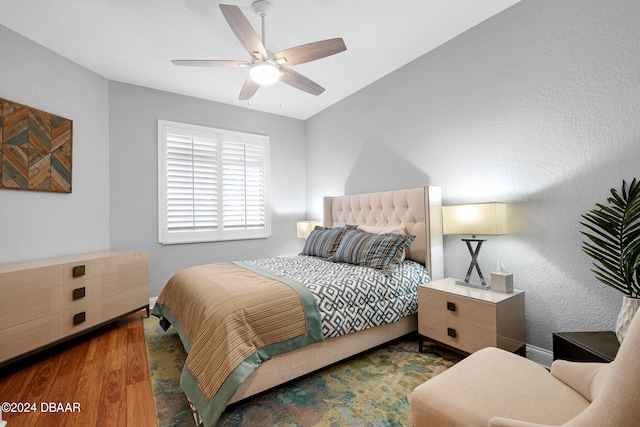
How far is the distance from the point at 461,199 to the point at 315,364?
6.41 ft

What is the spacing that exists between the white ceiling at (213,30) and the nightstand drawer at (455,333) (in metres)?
2.52

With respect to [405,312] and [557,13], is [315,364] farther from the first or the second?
[557,13]

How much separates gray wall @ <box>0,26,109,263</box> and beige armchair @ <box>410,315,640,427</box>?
3.50 meters

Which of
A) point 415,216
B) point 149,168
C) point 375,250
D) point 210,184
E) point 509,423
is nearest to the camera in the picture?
point 509,423

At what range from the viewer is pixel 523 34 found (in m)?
2.28

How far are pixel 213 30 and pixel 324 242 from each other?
7.60 feet

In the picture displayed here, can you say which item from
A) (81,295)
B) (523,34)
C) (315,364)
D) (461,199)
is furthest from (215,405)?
(523,34)

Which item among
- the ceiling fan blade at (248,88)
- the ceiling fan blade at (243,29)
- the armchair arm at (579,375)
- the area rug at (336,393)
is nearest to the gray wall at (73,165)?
the area rug at (336,393)

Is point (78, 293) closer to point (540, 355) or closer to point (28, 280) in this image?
point (28, 280)

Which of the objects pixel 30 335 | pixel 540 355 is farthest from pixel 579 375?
Result: pixel 30 335

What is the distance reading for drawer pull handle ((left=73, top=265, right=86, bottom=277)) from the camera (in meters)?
2.56

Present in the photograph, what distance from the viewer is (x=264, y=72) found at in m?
2.24

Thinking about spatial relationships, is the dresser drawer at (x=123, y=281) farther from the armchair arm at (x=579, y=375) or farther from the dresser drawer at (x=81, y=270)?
the armchair arm at (x=579, y=375)

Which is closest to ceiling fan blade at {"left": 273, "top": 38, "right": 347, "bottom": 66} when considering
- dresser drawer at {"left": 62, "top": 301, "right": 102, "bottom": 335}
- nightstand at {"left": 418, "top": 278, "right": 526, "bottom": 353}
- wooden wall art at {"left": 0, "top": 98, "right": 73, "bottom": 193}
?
nightstand at {"left": 418, "top": 278, "right": 526, "bottom": 353}
